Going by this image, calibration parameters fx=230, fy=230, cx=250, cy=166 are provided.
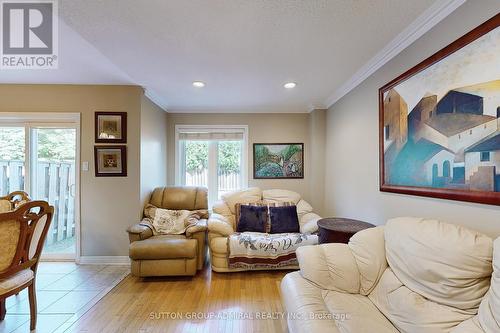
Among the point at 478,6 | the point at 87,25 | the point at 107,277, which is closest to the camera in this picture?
the point at 478,6

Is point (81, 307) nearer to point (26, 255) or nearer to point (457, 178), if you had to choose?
point (26, 255)

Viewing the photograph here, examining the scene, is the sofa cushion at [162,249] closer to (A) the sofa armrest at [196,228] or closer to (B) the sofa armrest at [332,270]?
(A) the sofa armrest at [196,228]

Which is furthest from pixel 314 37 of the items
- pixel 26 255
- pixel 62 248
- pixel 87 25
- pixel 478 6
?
pixel 62 248

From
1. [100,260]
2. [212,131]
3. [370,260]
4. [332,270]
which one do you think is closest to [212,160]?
[212,131]

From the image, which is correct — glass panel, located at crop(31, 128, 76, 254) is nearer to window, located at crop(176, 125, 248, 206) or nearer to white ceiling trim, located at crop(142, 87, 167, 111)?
white ceiling trim, located at crop(142, 87, 167, 111)

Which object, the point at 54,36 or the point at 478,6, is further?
the point at 54,36

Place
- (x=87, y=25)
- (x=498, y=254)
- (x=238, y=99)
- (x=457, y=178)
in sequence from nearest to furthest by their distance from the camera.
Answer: (x=498, y=254) < (x=457, y=178) < (x=87, y=25) < (x=238, y=99)

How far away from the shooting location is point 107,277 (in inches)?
111

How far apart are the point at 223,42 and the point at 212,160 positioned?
256 cm

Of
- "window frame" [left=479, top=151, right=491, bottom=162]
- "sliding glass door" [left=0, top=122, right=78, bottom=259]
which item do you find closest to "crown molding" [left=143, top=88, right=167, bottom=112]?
"sliding glass door" [left=0, top=122, right=78, bottom=259]

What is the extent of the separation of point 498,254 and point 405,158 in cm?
106

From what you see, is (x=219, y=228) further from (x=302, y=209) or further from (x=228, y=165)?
(x=228, y=165)

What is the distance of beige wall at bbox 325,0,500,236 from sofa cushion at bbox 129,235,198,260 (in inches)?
82.2

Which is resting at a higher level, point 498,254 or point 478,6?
point 478,6
